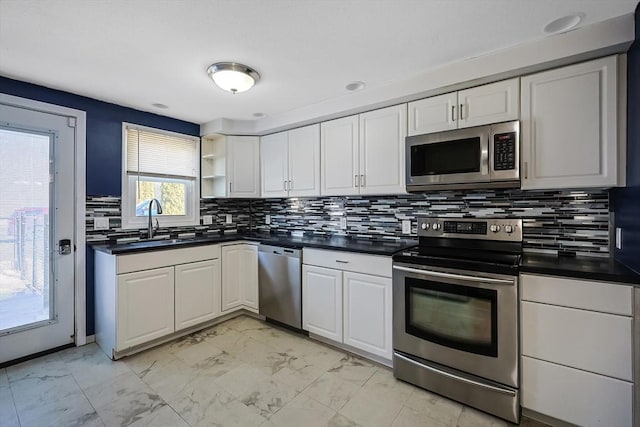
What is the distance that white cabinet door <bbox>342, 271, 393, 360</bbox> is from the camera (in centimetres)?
228

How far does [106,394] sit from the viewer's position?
198cm

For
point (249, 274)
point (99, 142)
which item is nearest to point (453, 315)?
point (249, 274)

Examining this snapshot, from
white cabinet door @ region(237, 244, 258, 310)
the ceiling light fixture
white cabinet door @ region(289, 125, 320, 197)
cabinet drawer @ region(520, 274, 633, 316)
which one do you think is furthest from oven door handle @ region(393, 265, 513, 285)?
the ceiling light fixture

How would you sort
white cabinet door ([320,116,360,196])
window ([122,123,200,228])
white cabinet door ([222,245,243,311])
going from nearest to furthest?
white cabinet door ([320,116,360,196]) → window ([122,123,200,228]) → white cabinet door ([222,245,243,311])

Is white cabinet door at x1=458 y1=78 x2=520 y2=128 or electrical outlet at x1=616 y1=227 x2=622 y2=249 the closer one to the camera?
electrical outlet at x1=616 y1=227 x2=622 y2=249

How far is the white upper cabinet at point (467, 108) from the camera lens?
2.00 metres

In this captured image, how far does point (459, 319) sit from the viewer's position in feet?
6.22

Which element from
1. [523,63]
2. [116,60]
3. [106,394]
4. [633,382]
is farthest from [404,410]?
[116,60]

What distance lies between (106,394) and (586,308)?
9.90ft

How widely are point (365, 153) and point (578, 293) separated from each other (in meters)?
1.79

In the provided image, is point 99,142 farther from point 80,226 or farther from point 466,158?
point 466,158

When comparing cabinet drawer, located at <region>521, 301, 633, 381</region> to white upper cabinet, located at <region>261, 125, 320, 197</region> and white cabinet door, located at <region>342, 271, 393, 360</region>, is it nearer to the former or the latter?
white cabinet door, located at <region>342, 271, 393, 360</region>

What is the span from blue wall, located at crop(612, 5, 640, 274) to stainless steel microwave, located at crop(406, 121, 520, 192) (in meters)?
0.52

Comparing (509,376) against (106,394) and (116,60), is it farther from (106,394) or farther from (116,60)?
(116,60)
